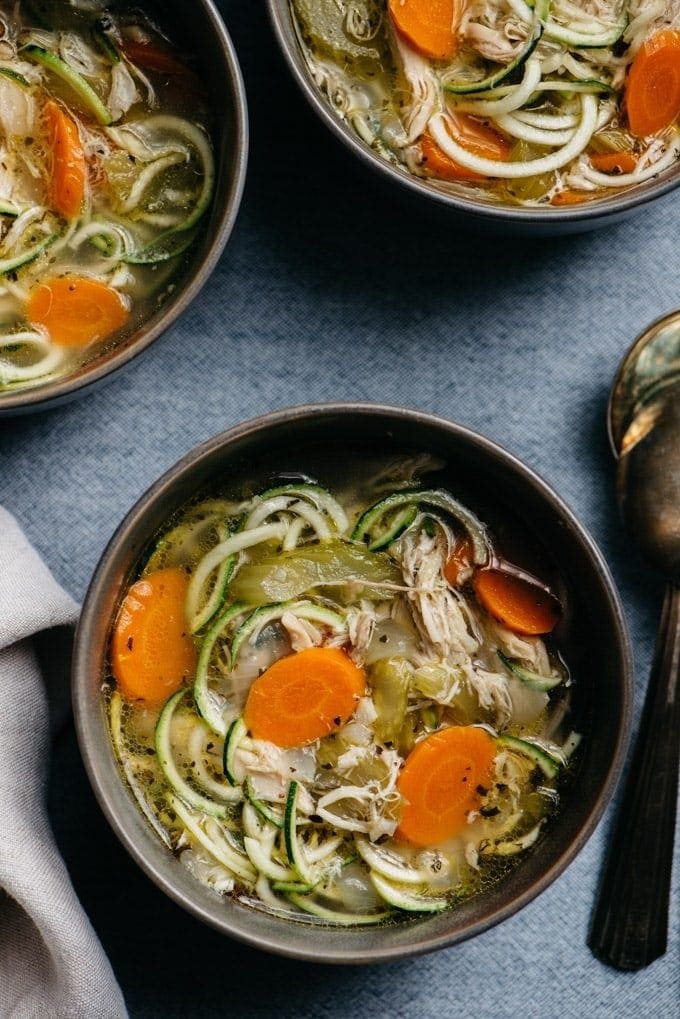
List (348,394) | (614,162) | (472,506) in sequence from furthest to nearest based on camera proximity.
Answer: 1. (348,394)
2. (614,162)
3. (472,506)

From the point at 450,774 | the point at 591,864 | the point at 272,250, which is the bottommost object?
the point at 591,864

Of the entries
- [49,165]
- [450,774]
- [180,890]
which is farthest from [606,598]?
[49,165]

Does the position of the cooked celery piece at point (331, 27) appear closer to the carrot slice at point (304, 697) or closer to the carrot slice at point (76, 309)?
the carrot slice at point (76, 309)

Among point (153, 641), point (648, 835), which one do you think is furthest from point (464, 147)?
point (648, 835)

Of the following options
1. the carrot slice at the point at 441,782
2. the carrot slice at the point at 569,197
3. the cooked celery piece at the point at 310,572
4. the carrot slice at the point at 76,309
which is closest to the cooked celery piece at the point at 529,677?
the carrot slice at the point at 441,782

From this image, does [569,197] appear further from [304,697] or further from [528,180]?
[304,697]

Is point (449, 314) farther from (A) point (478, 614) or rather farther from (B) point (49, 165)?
(B) point (49, 165)
